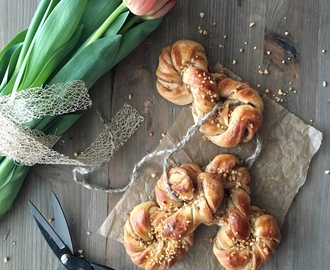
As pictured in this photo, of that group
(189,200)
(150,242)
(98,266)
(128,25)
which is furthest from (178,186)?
(128,25)

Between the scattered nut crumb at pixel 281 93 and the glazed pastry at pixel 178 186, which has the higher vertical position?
the scattered nut crumb at pixel 281 93

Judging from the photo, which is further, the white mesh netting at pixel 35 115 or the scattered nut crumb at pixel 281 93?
the scattered nut crumb at pixel 281 93

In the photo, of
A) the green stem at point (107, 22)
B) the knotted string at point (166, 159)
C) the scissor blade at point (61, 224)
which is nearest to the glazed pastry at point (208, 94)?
the knotted string at point (166, 159)

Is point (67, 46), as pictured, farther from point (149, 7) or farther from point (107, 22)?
point (149, 7)

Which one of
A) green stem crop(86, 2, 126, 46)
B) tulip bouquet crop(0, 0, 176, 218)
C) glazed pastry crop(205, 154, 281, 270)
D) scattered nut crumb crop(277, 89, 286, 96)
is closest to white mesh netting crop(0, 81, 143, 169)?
tulip bouquet crop(0, 0, 176, 218)

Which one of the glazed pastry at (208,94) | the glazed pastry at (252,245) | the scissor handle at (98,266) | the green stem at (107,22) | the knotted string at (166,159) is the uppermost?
the green stem at (107,22)

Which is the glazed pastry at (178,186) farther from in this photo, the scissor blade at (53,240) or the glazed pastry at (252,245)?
the scissor blade at (53,240)

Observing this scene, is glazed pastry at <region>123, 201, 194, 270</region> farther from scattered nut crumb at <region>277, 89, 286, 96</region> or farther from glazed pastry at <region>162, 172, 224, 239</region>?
scattered nut crumb at <region>277, 89, 286, 96</region>
